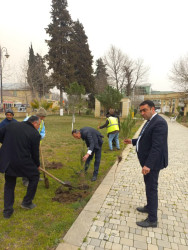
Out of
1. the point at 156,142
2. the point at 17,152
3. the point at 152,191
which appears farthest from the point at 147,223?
the point at 17,152

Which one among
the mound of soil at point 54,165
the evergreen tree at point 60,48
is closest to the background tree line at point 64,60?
the evergreen tree at point 60,48

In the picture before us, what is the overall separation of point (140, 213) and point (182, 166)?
340cm

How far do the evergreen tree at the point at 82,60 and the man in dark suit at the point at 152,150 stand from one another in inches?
1123

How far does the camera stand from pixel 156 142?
2279mm

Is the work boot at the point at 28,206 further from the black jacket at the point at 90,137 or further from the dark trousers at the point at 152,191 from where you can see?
the dark trousers at the point at 152,191

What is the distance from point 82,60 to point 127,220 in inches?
1224

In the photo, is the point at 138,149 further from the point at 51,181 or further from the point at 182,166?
the point at 182,166

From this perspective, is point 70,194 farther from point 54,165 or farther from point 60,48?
point 60,48

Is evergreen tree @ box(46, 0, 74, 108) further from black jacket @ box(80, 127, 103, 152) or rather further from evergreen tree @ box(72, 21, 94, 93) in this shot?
black jacket @ box(80, 127, 103, 152)

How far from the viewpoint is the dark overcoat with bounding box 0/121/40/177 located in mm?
2514

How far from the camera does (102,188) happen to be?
374cm

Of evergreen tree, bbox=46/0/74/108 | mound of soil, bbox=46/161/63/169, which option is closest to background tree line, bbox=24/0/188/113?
evergreen tree, bbox=46/0/74/108

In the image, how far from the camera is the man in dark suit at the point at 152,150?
229 centimetres

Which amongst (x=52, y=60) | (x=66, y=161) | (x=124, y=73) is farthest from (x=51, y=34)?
(x=66, y=161)
